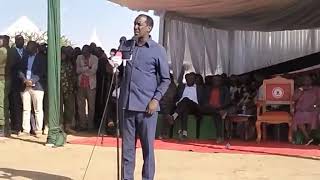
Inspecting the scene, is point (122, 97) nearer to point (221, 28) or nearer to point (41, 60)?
point (41, 60)

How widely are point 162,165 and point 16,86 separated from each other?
166 inches

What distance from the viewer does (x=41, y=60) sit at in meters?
10.4

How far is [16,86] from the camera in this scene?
10.8m

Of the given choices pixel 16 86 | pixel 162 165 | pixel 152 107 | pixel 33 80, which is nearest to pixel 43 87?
pixel 33 80

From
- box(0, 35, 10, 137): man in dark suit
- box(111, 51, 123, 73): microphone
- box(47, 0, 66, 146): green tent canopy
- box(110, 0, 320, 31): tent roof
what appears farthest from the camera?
box(110, 0, 320, 31): tent roof

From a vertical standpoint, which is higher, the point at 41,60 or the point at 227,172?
the point at 41,60

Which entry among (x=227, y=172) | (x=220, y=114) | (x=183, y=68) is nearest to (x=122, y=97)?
(x=227, y=172)

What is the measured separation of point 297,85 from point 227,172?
3.55m

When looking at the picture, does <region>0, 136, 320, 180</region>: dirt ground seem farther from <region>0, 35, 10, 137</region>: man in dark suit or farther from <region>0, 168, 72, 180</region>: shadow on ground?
<region>0, 35, 10, 137</region>: man in dark suit

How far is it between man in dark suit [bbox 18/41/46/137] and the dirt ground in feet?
4.35

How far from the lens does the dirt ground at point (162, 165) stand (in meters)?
6.97

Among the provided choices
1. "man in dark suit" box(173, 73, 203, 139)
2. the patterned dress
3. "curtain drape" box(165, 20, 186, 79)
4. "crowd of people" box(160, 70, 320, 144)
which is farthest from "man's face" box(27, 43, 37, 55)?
"curtain drape" box(165, 20, 186, 79)

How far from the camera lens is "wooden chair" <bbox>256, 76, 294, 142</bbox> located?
9.89m

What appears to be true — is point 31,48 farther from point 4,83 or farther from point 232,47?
point 232,47
